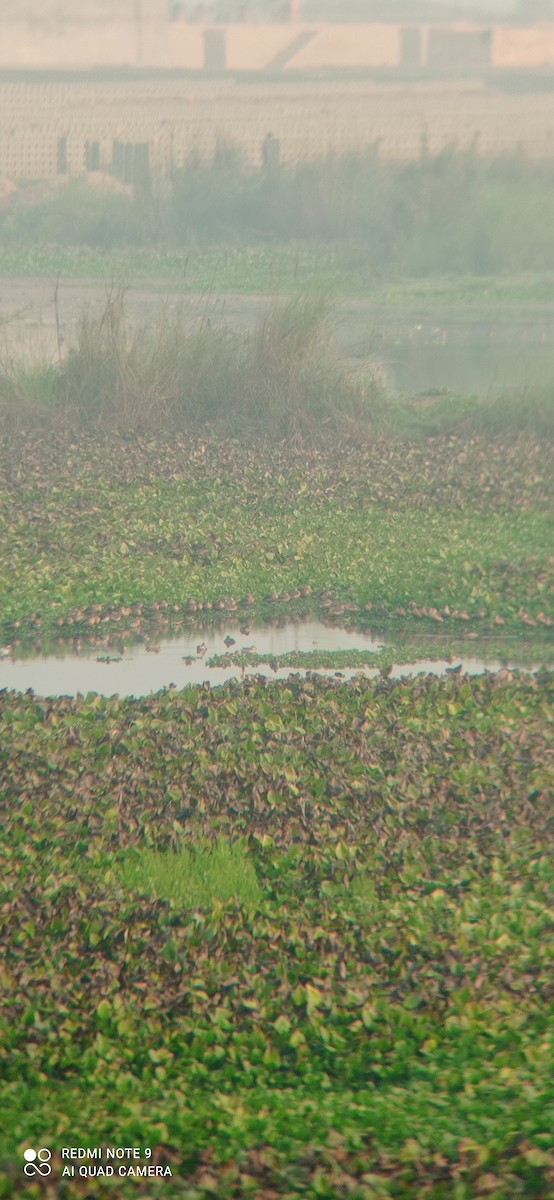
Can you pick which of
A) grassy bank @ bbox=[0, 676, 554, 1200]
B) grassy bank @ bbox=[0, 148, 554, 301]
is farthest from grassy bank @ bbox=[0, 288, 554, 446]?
grassy bank @ bbox=[0, 148, 554, 301]

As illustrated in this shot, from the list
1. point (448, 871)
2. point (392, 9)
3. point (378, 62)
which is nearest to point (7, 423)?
point (448, 871)

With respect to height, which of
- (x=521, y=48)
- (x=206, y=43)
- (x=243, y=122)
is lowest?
(x=243, y=122)

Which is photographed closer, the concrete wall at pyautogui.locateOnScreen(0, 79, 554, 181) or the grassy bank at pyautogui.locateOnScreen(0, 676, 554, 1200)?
the grassy bank at pyautogui.locateOnScreen(0, 676, 554, 1200)

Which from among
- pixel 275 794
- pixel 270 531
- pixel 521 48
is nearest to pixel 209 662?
pixel 270 531

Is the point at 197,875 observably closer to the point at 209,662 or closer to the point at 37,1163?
the point at 37,1163

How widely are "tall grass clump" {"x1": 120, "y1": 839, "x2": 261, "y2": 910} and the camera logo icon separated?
1.85 m

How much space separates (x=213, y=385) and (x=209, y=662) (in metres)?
7.04

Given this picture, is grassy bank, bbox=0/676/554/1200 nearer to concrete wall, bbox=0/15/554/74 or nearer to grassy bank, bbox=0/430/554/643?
grassy bank, bbox=0/430/554/643

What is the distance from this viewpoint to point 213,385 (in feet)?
A: 56.7

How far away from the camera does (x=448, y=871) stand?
6875 millimetres

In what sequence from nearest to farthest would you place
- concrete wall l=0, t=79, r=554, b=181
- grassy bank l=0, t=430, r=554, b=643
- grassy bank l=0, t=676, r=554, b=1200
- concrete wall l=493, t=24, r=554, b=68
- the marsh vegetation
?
1. grassy bank l=0, t=676, r=554, b=1200
2. the marsh vegetation
3. grassy bank l=0, t=430, r=554, b=643
4. concrete wall l=0, t=79, r=554, b=181
5. concrete wall l=493, t=24, r=554, b=68

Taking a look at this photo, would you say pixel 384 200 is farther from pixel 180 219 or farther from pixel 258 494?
pixel 258 494

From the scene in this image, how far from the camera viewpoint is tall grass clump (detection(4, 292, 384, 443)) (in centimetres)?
1677

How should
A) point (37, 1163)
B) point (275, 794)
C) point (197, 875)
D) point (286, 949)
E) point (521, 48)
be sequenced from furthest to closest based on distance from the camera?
point (521, 48)
point (275, 794)
point (197, 875)
point (286, 949)
point (37, 1163)
